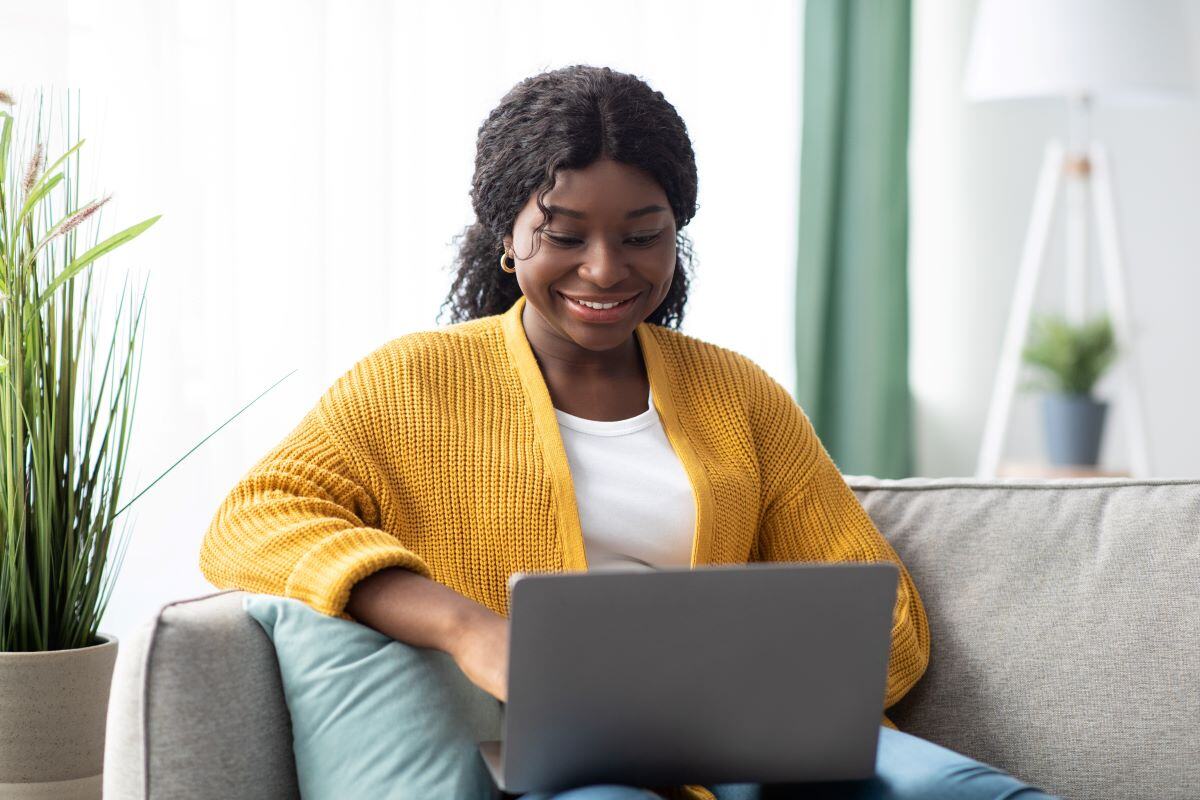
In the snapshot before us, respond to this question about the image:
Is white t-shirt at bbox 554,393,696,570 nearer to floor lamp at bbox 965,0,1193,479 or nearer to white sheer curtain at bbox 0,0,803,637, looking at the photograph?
white sheer curtain at bbox 0,0,803,637

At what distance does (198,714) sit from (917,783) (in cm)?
64

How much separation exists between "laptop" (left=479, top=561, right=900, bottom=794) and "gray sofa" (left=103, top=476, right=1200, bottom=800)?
379 mm

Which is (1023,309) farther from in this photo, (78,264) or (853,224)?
(78,264)

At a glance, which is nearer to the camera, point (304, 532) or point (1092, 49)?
point (304, 532)

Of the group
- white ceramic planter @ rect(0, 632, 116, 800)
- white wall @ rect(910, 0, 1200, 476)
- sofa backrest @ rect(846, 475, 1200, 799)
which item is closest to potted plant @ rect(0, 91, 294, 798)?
white ceramic planter @ rect(0, 632, 116, 800)

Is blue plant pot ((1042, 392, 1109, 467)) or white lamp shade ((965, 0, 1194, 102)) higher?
white lamp shade ((965, 0, 1194, 102))

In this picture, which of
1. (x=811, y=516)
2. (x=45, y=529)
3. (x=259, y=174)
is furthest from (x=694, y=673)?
(x=259, y=174)

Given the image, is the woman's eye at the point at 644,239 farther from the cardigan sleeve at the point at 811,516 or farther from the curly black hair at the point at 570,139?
the cardigan sleeve at the point at 811,516

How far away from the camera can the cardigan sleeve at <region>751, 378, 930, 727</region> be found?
1.50 metres

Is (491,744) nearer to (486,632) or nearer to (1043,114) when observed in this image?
(486,632)

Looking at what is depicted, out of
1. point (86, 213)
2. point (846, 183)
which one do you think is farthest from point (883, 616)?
point (846, 183)

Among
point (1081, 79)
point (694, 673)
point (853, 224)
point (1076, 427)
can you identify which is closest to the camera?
point (694, 673)

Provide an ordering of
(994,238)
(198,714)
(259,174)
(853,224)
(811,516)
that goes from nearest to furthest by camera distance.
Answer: (198,714) < (811,516) < (259,174) < (853,224) < (994,238)

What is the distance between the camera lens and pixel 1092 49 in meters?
3.04
